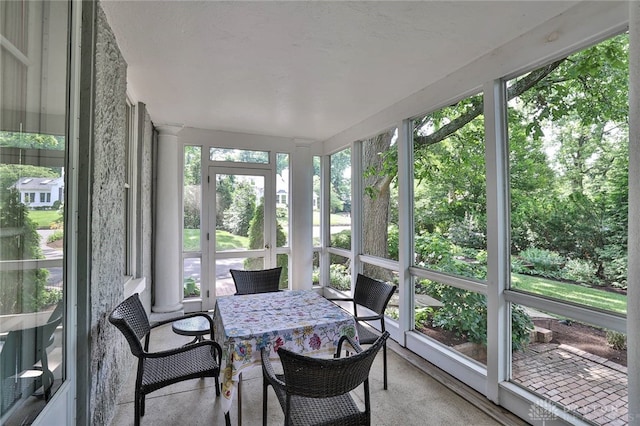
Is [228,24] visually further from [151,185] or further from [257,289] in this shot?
[151,185]

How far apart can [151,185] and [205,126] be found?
107 cm

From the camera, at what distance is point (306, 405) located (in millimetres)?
1550

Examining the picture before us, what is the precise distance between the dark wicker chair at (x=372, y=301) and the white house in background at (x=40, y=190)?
1985 mm

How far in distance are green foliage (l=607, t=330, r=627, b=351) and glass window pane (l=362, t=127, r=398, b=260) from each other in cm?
190

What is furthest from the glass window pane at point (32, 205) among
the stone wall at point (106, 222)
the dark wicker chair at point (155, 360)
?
the dark wicker chair at point (155, 360)

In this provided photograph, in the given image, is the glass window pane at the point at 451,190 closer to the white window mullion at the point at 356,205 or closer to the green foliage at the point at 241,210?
the white window mullion at the point at 356,205

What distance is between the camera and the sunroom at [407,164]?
1309mm

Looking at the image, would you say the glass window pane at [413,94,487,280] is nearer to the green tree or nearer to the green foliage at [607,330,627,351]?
the green foliage at [607,330,627,351]

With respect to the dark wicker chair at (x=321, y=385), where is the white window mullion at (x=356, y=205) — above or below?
above

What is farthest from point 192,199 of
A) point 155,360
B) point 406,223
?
point 406,223

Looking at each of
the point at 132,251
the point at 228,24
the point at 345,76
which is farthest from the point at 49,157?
the point at 345,76

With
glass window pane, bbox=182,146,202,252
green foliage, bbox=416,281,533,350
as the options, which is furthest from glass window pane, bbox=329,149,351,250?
glass window pane, bbox=182,146,202,252

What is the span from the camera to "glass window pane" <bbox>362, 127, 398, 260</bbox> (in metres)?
3.53

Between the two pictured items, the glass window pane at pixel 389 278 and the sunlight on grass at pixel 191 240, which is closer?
the glass window pane at pixel 389 278
